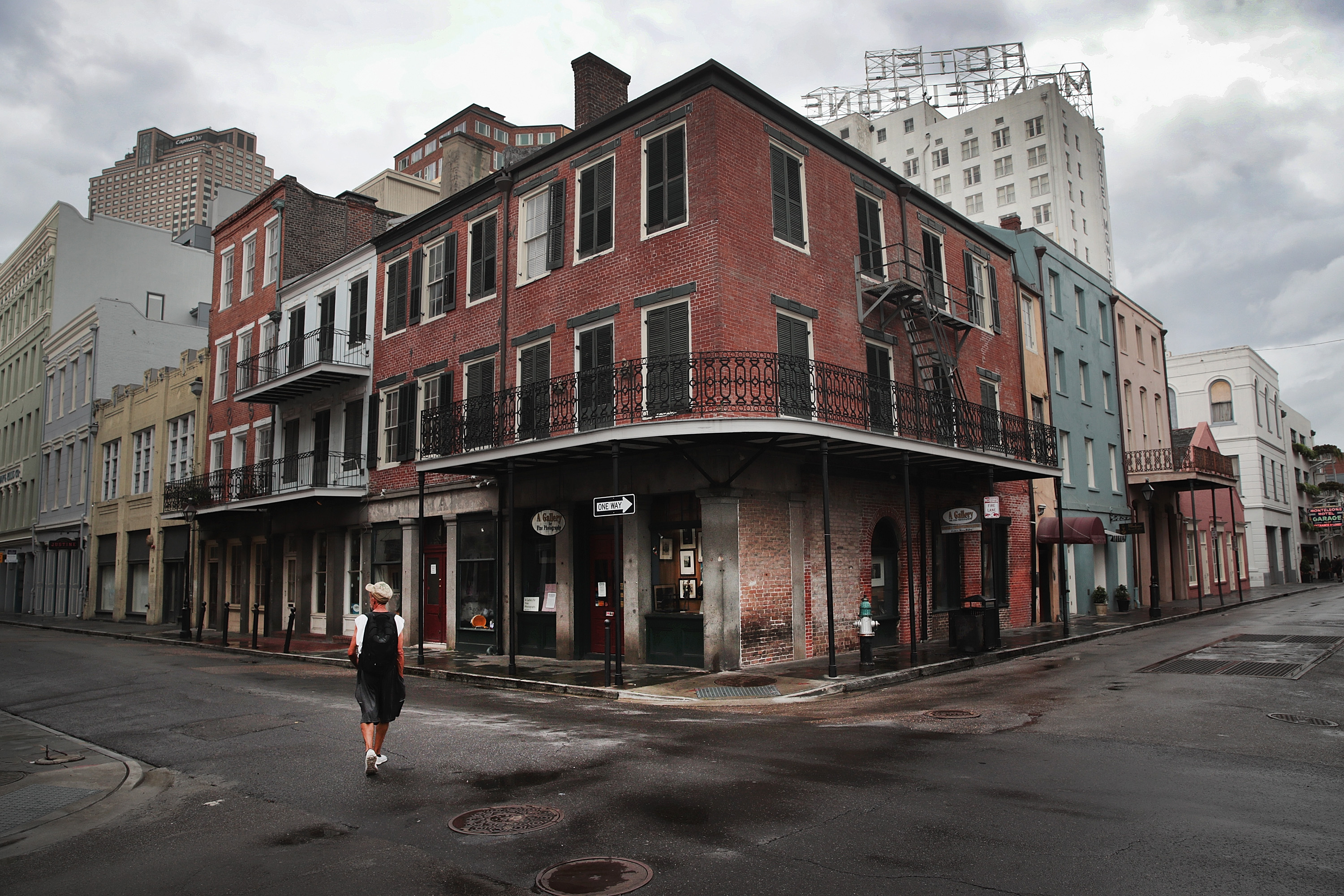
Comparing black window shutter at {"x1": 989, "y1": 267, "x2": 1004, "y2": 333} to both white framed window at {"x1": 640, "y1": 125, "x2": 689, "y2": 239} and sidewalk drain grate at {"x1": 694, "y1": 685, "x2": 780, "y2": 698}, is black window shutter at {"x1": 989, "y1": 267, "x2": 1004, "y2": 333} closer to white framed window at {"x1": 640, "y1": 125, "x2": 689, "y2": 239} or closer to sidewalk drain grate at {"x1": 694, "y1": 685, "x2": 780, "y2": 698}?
white framed window at {"x1": 640, "y1": 125, "x2": 689, "y2": 239}

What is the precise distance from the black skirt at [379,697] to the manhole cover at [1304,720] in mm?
8682

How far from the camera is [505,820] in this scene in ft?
19.3

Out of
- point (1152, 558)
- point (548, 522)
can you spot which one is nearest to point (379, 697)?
point (548, 522)

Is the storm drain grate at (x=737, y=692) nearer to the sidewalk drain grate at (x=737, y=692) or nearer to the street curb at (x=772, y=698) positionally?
the sidewalk drain grate at (x=737, y=692)

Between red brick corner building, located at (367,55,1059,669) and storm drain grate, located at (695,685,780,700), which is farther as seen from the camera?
red brick corner building, located at (367,55,1059,669)

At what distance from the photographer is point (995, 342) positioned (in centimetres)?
2330

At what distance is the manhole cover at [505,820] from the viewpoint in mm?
5652

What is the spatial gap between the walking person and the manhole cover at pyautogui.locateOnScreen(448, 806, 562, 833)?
163 centimetres

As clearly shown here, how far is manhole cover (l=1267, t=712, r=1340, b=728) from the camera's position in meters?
8.71

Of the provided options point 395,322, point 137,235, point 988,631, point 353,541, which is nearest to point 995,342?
point 988,631

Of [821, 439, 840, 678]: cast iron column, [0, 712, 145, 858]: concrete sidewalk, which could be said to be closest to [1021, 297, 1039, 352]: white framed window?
[821, 439, 840, 678]: cast iron column

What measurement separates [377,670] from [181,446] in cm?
2804

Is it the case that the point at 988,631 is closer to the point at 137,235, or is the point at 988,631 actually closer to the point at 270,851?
the point at 270,851

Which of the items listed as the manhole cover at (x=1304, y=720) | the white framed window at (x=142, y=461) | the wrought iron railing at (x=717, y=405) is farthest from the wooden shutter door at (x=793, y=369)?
the white framed window at (x=142, y=461)
